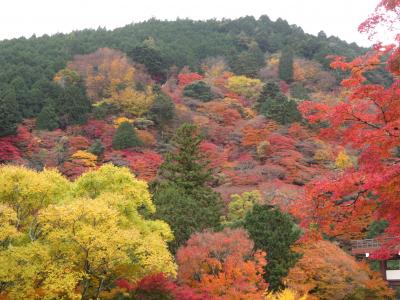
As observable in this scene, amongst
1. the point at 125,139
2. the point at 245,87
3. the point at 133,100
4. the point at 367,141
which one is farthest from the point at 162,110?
the point at 367,141

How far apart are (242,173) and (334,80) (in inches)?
1487

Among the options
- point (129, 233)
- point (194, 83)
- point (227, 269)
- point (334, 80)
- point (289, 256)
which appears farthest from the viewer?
point (334, 80)

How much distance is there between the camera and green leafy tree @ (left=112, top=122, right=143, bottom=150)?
4247 centimetres

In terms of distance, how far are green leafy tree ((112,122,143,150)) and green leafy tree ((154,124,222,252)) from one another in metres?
9.17

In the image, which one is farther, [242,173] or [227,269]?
[242,173]

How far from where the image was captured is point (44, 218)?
583 inches

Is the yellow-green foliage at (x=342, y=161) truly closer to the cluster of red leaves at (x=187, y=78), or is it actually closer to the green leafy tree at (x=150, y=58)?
the cluster of red leaves at (x=187, y=78)

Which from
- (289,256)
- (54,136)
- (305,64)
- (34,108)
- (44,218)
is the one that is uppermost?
(305,64)

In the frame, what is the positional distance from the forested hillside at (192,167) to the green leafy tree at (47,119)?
12 cm

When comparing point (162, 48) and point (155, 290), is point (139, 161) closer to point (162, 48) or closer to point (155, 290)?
→ point (155, 290)

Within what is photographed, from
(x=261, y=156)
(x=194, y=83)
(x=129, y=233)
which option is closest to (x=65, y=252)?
(x=129, y=233)

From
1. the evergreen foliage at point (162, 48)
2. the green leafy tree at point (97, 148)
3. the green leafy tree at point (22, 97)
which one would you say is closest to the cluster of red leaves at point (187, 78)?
the evergreen foliage at point (162, 48)

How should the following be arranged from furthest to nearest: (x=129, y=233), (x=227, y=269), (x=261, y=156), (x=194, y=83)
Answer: (x=194, y=83) < (x=261, y=156) < (x=227, y=269) < (x=129, y=233)

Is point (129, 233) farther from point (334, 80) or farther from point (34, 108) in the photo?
point (334, 80)
